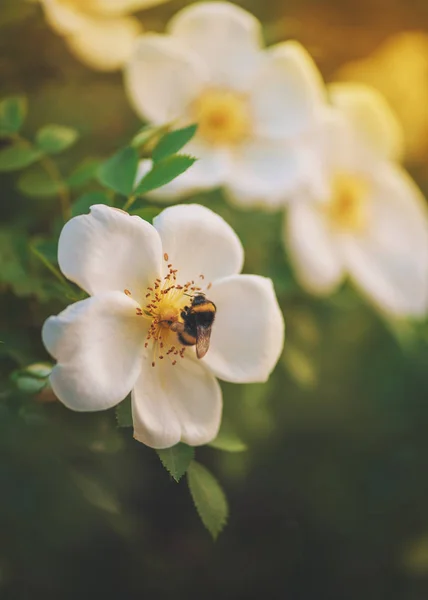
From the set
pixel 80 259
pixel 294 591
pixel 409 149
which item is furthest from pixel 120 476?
pixel 409 149

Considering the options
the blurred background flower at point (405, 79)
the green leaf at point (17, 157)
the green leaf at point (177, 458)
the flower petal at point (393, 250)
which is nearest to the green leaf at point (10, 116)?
the green leaf at point (17, 157)

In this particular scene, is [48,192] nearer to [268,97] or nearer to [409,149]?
[268,97]

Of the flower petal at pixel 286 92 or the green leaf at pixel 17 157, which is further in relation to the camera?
the flower petal at pixel 286 92

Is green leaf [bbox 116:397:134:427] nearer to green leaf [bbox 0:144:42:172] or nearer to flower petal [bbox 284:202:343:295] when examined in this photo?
green leaf [bbox 0:144:42:172]

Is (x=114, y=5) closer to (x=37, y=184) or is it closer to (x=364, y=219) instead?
(x=37, y=184)

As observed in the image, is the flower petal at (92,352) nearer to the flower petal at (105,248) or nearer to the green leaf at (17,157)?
the flower petal at (105,248)

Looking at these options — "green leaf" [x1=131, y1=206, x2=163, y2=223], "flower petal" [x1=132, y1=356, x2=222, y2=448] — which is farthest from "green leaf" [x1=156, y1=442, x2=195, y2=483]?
"green leaf" [x1=131, y1=206, x2=163, y2=223]

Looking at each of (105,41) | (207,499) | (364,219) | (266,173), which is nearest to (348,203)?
(364,219)
